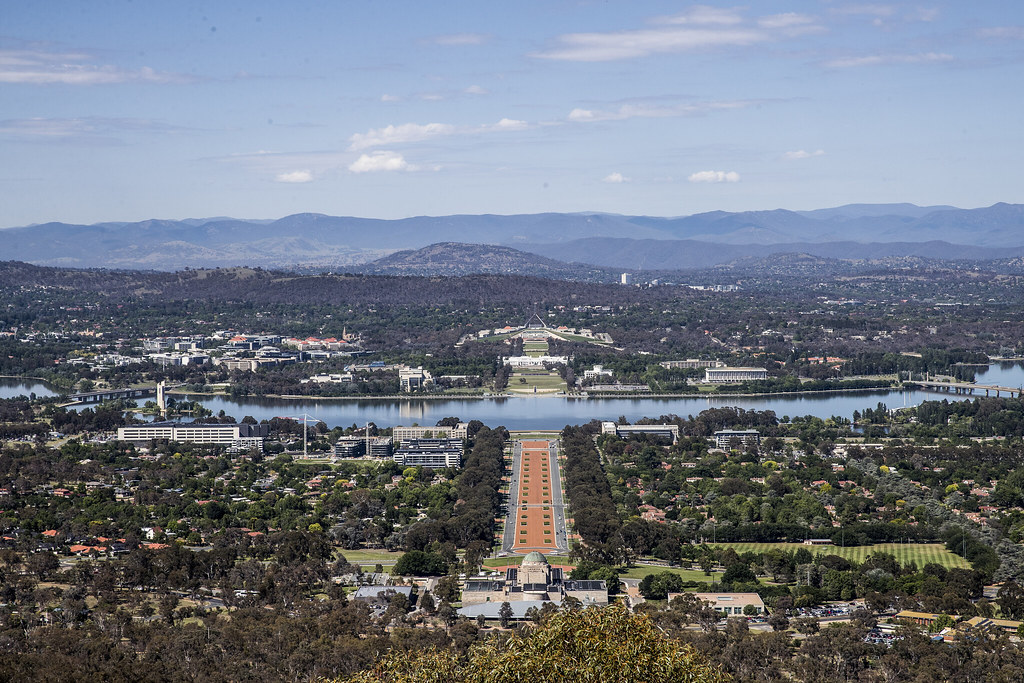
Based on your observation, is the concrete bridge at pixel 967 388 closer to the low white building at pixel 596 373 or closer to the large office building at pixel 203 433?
the low white building at pixel 596 373

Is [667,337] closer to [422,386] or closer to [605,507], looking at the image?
[422,386]

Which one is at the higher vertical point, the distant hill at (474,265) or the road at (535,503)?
the distant hill at (474,265)

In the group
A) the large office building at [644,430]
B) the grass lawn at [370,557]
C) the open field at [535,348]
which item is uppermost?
the open field at [535,348]

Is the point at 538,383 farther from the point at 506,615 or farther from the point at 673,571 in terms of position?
the point at 506,615

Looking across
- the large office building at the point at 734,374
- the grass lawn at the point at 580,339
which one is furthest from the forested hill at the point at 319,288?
the large office building at the point at 734,374

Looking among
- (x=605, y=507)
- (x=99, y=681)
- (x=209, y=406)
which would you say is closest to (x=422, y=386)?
(x=209, y=406)

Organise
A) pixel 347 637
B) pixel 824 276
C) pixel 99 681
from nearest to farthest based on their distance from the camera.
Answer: pixel 99 681 < pixel 347 637 < pixel 824 276

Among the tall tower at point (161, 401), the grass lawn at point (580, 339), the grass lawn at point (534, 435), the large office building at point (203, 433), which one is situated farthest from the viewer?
the grass lawn at point (580, 339)
